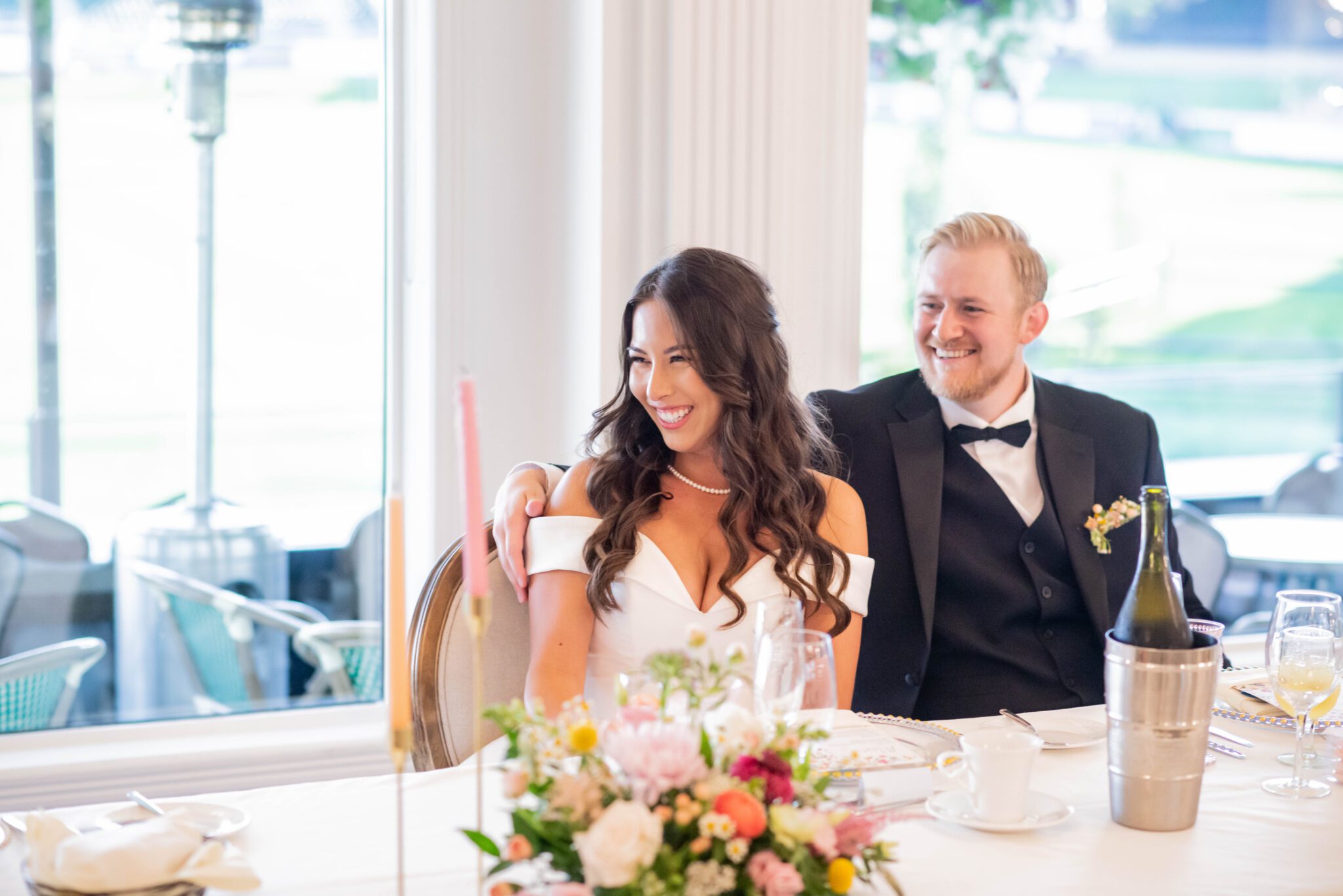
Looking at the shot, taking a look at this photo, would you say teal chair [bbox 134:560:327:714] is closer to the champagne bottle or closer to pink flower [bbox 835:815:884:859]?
the champagne bottle

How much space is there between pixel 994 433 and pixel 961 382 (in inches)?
4.7

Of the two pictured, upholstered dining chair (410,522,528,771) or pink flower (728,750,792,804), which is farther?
upholstered dining chair (410,522,528,771)

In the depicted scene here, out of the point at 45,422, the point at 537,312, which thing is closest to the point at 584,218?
the point at 537,312

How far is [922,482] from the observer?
8.08 feet

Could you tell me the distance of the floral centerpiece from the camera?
3.01ft

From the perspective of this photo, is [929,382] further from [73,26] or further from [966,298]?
[73,26]

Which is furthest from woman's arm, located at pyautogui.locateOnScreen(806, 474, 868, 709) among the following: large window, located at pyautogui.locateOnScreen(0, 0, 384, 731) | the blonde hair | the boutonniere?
large window, located at pyautogui.locateOnScreen(0, 0, 384, 731)

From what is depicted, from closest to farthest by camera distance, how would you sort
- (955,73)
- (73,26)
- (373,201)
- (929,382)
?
→ (929,382)
(73,26)
(373,201)
(955,73)

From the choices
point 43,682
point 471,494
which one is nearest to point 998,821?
point 471,494

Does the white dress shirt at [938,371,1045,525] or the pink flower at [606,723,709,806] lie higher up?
the white dress shirt at [938,371,1045,525]

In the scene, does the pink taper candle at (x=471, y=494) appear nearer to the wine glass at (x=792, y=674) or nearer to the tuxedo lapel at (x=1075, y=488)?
the wine glass at (x=792, y=674)

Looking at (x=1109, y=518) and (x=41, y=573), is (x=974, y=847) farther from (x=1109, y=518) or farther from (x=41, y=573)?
(x=41, y=573)

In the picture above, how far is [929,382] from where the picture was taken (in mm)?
2598

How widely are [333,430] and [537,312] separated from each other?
571mm
